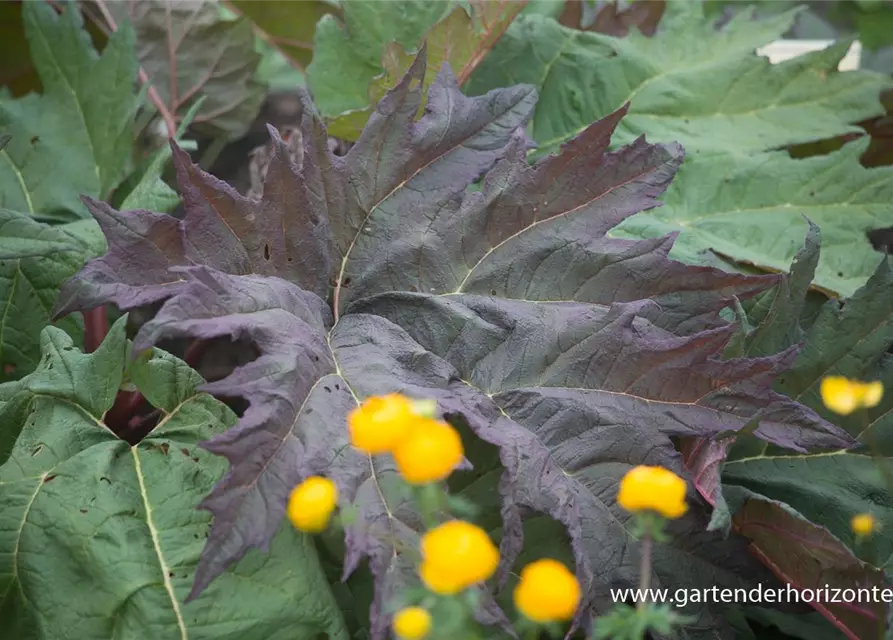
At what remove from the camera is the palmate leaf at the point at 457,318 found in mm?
547

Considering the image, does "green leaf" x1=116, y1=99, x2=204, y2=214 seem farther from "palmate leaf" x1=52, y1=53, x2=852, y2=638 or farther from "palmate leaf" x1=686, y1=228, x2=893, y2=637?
"palmate leaf" x1=686, y1=228, x2=893, y2=637

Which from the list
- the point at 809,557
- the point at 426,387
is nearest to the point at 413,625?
the point at 426,387

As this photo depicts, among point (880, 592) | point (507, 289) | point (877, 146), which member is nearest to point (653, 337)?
point (507, 289)

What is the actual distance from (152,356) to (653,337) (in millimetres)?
379

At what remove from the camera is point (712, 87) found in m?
1.01

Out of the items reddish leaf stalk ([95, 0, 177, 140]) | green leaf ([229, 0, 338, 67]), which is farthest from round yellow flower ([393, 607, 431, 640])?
green leaf ([229, 0, 338, 67])

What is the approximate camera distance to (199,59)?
1.11 m

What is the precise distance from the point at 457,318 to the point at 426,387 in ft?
0.25

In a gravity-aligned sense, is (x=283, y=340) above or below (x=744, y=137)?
Result: above

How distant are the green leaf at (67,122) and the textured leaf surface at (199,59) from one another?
151mm

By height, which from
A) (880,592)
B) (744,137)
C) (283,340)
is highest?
(283,340)

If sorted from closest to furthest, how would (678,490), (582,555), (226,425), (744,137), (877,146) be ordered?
1. (678,490)
2. (582,555)
3. (226,425)
4. (744,137)
5. (877,146)

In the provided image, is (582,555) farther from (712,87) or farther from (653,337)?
(712,87)

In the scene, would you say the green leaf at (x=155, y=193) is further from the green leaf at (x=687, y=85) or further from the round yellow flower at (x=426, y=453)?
the round yellow flower at (x=426, y=453)
